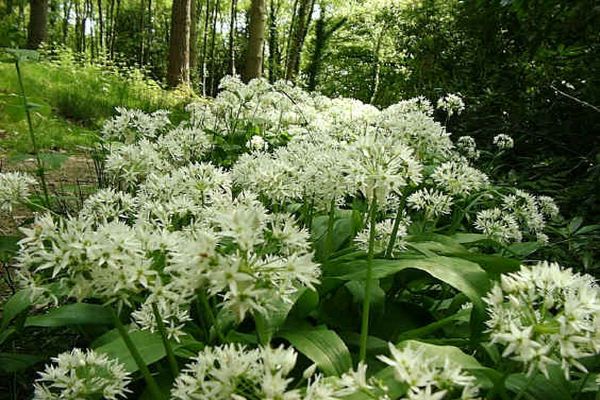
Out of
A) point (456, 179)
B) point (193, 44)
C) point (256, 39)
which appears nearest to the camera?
point (456, 179)

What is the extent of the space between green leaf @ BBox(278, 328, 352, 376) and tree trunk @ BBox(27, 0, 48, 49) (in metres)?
15.3

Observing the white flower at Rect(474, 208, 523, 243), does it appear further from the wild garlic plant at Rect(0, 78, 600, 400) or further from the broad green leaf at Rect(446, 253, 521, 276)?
the broad green leaf at Rect(446, 253, 521, 276)

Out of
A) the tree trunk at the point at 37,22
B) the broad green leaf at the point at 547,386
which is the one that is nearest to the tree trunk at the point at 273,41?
the tree trunk at the point at 37,22

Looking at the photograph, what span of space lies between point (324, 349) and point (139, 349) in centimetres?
61

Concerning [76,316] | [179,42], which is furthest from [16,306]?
[179,42]

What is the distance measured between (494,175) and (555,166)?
77cm

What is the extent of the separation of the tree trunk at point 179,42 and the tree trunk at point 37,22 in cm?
501

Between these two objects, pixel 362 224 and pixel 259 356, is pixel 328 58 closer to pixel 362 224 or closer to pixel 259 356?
pixel 362 224

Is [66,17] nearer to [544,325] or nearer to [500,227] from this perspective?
[500,227]

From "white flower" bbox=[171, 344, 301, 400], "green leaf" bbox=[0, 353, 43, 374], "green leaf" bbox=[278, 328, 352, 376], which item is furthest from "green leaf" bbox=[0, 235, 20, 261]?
"white flower" bbox=[171, 344, 301, 400]

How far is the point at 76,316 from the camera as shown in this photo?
1.84 m

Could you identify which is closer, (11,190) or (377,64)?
(11,190)

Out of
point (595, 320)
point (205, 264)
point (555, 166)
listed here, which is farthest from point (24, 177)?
point (555, 166)

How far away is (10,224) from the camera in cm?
439
